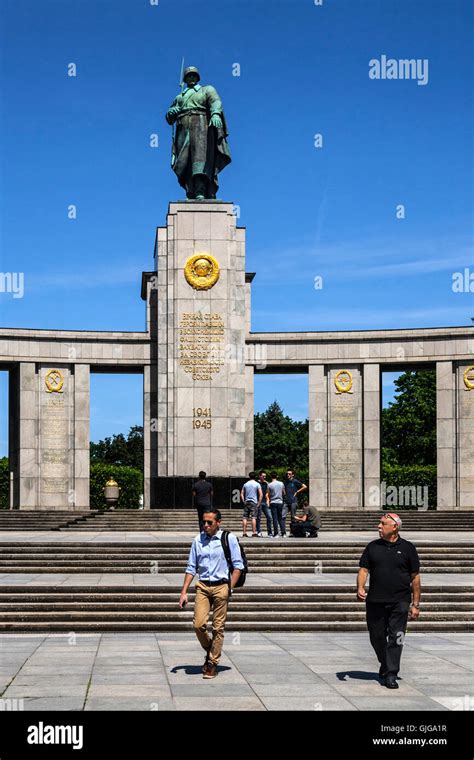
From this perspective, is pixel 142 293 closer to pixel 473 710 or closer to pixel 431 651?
pixel 431 651

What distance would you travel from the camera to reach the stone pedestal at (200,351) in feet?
132

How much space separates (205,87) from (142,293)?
10.2 m

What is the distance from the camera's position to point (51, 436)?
43.1 m

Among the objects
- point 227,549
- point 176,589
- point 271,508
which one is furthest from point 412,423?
point 227,549

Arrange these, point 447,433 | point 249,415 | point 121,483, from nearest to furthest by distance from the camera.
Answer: point 447,433 → point 249,415 → point 121,483

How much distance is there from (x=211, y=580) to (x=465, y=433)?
30768 millimetres

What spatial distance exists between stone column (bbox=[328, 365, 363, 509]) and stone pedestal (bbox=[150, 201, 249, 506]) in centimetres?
463

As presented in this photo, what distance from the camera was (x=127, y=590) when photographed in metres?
19.0

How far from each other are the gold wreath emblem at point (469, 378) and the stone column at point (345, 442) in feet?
13.9

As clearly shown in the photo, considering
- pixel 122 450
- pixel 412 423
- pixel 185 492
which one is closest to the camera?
pixel 185 492

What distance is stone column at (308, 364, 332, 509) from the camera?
43219 mm

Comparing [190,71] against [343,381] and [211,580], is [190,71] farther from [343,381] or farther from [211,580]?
[211,580]

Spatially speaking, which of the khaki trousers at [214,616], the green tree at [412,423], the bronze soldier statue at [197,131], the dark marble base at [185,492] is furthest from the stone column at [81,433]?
the green tree at [412,423]
